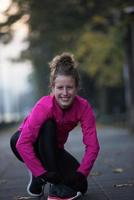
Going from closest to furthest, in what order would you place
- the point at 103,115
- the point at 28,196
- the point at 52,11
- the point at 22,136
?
1. the point at 22,136
2. the point at 28,196
3. the point at 52,11
4. the point at 103,115

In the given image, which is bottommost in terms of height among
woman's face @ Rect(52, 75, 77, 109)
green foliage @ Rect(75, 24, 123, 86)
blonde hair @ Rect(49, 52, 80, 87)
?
green foliage @ Rect(75, 24, 123, 86)

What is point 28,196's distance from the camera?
713 centimetres

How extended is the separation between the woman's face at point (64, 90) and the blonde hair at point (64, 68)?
0.04 metres

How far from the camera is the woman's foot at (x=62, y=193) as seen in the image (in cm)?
627

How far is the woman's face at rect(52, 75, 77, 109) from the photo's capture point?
6312 mm

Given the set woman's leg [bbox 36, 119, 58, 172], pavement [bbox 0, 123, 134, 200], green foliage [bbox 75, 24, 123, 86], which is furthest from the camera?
green foliage [bbox 75, 24, 123, 86]

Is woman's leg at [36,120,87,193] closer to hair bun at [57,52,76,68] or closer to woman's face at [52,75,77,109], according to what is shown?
woman's face at [52,75,77,109]

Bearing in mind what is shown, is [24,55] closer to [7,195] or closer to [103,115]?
[103,115]

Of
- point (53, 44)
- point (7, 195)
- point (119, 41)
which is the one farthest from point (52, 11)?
point (7, 195)

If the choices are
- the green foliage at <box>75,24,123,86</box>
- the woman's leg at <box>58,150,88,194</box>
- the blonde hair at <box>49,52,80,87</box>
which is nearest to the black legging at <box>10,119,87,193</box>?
the woman's leg at <box>58,150,88,194</box>

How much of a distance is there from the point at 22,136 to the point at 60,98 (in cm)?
50

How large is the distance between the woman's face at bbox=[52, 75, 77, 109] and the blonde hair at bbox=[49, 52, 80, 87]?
37 mm

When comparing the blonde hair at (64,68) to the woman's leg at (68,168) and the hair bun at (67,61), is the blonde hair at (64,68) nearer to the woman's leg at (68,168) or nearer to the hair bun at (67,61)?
the hair bun at (67,61)

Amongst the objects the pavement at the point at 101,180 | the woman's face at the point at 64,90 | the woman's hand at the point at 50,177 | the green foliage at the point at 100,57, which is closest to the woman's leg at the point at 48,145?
the woman's hand at the point at 50,177
